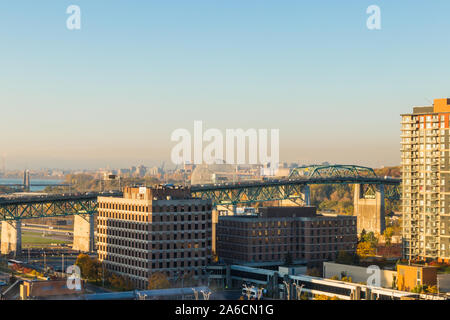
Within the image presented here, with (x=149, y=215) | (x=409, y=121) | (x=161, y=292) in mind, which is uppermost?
(x=409, y=121)

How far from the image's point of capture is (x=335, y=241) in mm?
142000

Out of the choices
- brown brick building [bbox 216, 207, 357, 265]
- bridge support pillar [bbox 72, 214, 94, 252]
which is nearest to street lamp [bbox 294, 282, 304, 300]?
brown brick building [bbox 216, 207, 357, 265]

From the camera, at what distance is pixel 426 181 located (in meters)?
146

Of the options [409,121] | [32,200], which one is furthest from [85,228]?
[409,121]

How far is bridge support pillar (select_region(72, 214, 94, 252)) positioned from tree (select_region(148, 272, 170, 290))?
61.1 metres

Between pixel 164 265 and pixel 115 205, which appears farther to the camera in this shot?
pixel 115 205

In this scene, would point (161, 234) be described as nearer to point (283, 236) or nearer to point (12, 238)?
point (283, 236)

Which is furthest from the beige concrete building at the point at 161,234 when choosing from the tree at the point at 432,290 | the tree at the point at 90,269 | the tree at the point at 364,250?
the tree at the point at 364,250

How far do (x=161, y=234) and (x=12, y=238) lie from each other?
5895 centimetres

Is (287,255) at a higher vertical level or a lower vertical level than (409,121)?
lower

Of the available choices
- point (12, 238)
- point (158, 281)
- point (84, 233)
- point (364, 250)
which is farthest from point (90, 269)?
point (364, 250)

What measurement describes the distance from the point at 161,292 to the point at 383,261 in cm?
5051

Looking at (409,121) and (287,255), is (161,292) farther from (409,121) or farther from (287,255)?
(409,121)
